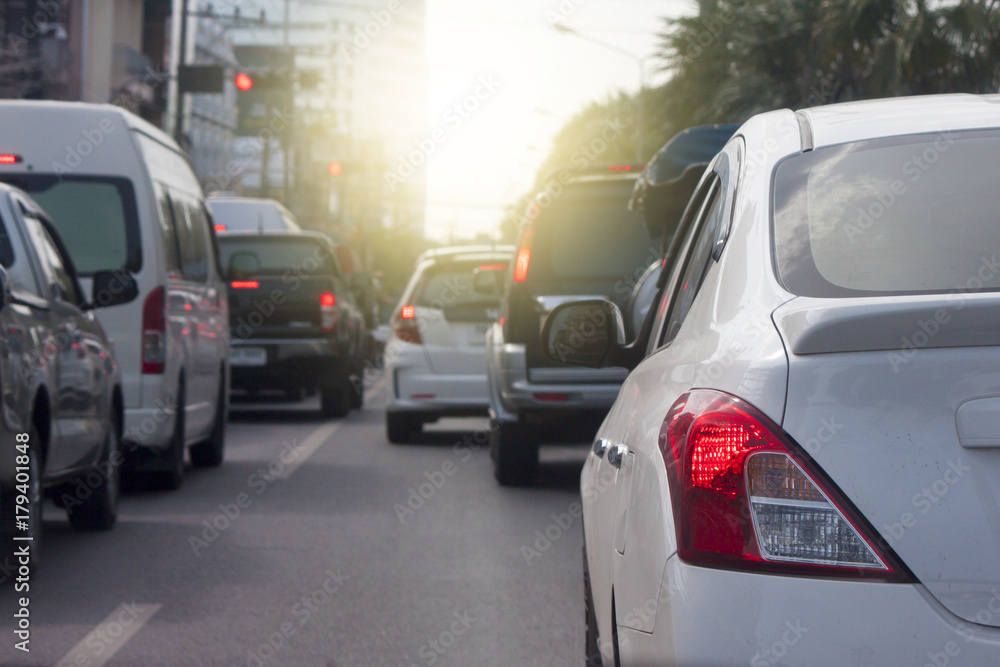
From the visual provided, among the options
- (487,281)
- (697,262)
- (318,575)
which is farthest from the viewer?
(487,281)

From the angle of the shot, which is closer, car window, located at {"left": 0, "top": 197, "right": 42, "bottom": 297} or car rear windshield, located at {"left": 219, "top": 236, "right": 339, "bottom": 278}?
car window, located at {"left": 0, "top": 197, "right": 42, "bottom": 297}

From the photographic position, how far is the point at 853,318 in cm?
238

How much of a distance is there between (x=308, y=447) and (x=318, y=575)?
6.40 m

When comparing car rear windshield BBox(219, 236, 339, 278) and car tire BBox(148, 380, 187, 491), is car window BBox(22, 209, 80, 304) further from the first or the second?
car rear windshield BBox(219, 236, 339, 278)

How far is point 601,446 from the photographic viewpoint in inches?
142

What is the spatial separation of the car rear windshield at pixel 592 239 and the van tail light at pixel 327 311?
6.77 metres

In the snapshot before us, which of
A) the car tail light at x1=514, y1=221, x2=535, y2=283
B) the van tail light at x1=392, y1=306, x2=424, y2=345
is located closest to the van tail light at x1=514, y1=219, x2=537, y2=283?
the car tail light at x1=514, y1=221, x2=535, y2=283

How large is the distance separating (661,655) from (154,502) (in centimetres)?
716

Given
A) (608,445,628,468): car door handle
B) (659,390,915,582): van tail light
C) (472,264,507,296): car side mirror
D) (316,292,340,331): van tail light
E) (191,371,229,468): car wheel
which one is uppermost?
(659,390,915,582): van tail light

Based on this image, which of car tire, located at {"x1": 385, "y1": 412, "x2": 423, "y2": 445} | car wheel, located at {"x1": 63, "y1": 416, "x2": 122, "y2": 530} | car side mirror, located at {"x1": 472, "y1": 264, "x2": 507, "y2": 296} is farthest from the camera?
car tire, located at {"x1": 385, "y1": 412, "x2": 423, "y2": 445}

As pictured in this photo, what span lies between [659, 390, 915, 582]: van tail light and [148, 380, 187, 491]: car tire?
7313 millimetres

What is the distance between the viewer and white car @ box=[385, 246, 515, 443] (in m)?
12.8

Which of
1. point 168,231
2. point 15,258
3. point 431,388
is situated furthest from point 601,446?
point 431,388

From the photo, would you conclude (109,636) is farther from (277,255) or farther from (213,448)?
(277,255)
